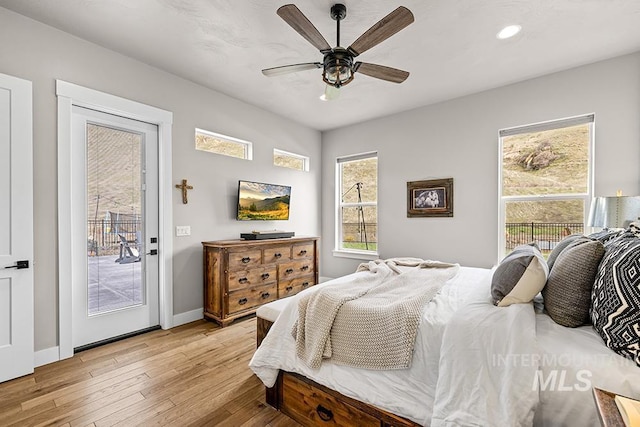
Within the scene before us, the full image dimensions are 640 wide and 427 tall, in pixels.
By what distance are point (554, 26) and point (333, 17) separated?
1.88m

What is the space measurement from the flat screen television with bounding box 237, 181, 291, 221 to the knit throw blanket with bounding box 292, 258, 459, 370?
2334mm

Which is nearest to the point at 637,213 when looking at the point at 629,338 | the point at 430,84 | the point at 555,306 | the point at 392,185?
the point at 555,306

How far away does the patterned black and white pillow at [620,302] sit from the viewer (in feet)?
3.59

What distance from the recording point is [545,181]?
341 centimetres

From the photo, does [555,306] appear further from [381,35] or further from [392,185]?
[392,185]

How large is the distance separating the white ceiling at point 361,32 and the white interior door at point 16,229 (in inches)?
31.6

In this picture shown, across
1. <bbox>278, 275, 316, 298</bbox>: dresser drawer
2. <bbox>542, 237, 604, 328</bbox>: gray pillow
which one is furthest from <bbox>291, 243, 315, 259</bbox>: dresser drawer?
<bbox>542, 237, 604, 328</bbox>: gray pillow

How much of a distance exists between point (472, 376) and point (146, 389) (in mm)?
2169

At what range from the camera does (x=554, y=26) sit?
2.43 meters

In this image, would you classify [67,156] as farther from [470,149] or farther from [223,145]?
[470,149]

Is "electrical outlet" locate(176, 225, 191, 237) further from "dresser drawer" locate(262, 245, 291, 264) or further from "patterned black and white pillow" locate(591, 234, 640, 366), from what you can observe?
"patterned black and white pillow" locate(591, 234, 640, 366)

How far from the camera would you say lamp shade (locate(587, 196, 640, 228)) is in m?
2.25

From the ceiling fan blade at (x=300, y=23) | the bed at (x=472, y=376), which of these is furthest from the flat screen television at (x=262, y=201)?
the bed at (x=472, y=376)

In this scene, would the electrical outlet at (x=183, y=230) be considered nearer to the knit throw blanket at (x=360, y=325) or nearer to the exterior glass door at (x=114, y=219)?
the exterior glass door at (x=114, y=219)
